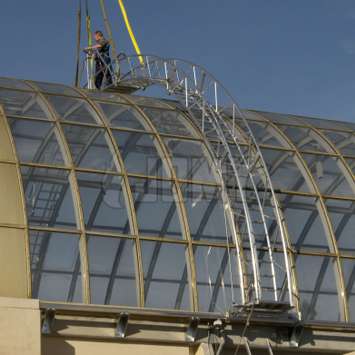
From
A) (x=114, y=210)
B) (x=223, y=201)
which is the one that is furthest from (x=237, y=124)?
(x=114, y=210)

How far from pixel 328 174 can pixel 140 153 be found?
730cm

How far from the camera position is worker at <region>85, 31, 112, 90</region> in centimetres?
4725

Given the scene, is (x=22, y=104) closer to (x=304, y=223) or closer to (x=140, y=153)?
(x=140, y=153)

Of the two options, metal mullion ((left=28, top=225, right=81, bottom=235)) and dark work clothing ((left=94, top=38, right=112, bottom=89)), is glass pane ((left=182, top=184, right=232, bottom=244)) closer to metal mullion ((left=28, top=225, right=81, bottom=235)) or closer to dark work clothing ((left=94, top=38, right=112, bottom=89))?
metal mullion ((left=28, top=225, right=81, bottom=235))

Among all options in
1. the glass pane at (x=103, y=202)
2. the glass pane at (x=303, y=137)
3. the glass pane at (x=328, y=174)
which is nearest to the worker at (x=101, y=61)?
the glass pane at (x=303, y=137)

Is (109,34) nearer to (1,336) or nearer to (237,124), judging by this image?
(237,124)

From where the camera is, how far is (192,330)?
3172 centimetres

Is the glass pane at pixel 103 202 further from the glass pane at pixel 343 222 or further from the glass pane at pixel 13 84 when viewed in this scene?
the glass pane at pixel 343 222

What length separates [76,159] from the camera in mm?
34375

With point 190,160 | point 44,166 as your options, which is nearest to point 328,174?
point 190,160

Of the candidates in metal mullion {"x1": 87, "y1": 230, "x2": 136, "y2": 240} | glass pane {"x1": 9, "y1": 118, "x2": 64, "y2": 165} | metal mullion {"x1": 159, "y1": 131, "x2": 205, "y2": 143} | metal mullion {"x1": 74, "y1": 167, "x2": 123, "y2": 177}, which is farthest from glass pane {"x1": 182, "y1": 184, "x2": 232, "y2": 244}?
glass pane {"x1": 9, "y1": 118, "x2": 64, "y2": 165}

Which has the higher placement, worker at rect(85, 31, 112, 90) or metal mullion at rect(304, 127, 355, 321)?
worker at rect(85, 31, 112, 90)

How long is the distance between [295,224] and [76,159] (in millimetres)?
7864

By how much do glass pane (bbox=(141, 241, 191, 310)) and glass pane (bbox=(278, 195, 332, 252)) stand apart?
14.7 ft
